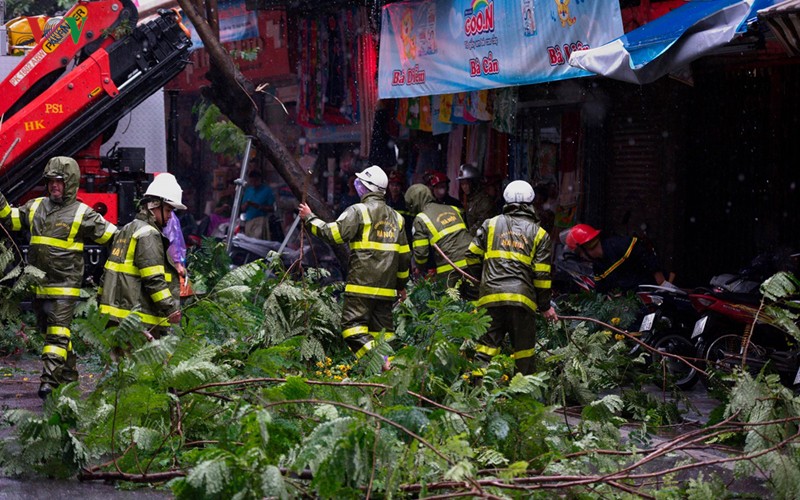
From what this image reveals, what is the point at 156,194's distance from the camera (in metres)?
7.88

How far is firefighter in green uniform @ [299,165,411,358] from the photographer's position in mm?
8578

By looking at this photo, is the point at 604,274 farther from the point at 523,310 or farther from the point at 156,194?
the point at 156,194

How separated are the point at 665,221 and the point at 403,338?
4271mm

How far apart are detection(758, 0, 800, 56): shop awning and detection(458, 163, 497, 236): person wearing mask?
4934 mm

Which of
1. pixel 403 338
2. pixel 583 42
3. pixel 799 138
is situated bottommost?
pixel 403 338

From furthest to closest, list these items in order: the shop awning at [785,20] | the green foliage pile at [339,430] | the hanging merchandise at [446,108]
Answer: the hanging merchandise at [446,108] < the shop awning at [785,20] < the green foliage pile at [339,430]

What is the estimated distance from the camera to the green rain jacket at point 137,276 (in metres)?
7.69

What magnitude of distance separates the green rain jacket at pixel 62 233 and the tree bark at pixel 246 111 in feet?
12.5

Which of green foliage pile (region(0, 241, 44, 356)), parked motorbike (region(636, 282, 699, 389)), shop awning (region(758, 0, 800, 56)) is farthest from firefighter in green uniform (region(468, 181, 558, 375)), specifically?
green foliage pile (region(0, 241, 44, 356))

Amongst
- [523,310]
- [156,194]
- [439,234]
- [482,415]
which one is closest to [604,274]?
[439,234]

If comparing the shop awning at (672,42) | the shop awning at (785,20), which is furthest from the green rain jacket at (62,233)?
the shop awning at (785,20)

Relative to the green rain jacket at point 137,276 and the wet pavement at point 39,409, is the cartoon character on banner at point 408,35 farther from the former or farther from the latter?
the green rain jacket at point 137,276

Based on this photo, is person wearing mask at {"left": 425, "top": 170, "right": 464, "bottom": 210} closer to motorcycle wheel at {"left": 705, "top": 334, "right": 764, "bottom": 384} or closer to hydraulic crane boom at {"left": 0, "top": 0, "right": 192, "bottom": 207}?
hydraulic crane boom at {"left": 0, "top": 0, "right": 192, "bottom": 207}

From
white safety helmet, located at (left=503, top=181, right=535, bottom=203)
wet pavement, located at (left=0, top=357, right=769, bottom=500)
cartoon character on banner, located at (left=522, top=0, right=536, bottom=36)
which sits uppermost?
cartoon character on banner, located at (left=522, top=0, right=536, bottom=36)
